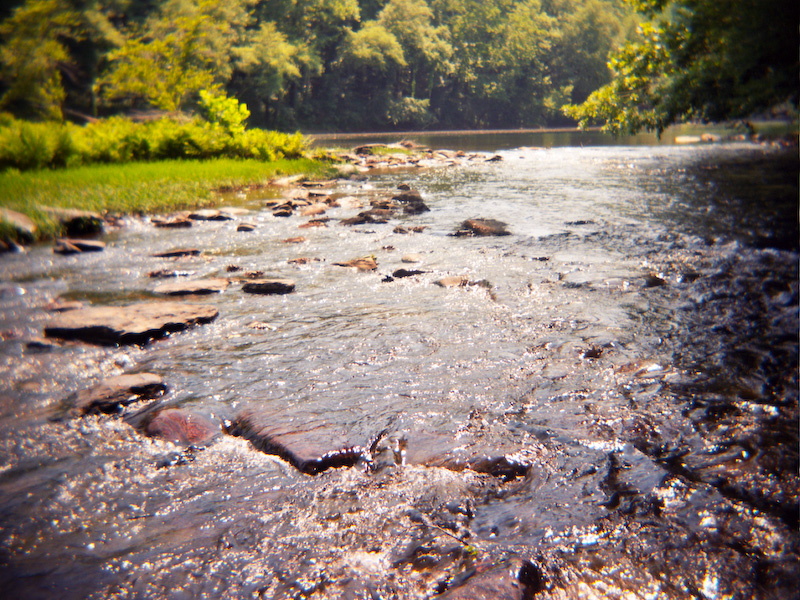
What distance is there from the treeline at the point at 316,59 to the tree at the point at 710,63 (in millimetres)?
1892

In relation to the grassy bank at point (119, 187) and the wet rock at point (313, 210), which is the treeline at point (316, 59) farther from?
the grassy bank at point (119, 187)

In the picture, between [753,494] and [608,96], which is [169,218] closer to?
[753,494]

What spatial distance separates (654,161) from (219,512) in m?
21.9

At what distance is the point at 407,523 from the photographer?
2.16 metres

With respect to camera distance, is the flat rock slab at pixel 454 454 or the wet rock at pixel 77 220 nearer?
the flat rock slab at pixel 454 454

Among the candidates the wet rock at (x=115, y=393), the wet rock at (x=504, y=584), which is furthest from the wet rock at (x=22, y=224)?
the wet rock at (x=504, y=584)

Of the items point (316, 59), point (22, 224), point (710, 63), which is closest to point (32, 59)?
point (22, 224)

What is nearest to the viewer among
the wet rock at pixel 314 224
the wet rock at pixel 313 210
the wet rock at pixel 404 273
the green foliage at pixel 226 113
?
Result: the wet rock at pixel 404 273

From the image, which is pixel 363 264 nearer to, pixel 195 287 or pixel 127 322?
pixel 195 287

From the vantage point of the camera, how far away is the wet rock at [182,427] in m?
2.82

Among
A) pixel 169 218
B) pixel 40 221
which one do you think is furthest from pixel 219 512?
pixel 169 218

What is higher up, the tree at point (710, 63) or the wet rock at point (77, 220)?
the tree at point (710, 63)

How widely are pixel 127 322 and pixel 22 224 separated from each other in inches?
200

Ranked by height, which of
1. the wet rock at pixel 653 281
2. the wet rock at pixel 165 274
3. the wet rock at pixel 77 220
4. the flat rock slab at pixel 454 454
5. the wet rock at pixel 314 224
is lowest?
the wet rock at pixel 653 281
